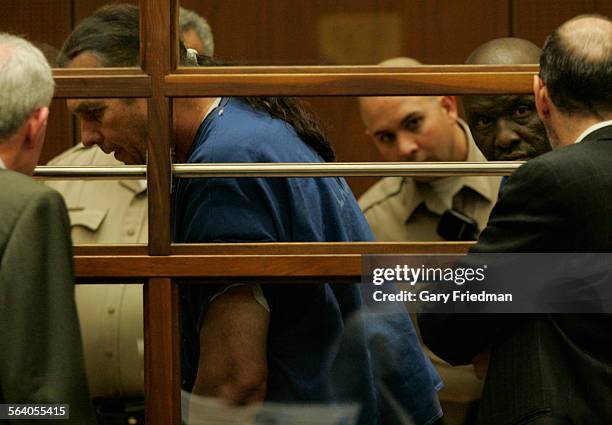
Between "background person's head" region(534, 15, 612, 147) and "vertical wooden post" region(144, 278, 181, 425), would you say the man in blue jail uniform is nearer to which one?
"vertical wooden post" region(144, 278, 181, 425)

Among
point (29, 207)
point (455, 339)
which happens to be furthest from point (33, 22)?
point (455, 339)

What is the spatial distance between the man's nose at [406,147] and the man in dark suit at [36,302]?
111cm

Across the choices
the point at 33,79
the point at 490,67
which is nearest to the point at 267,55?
the point at 490,67

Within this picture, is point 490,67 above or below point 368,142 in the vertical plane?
above

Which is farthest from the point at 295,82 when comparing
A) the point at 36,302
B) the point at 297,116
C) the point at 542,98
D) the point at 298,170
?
the point at 36,302

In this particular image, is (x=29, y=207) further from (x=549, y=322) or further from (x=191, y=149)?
(x=549, y=322)

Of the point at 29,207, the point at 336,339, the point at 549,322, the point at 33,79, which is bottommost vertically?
the point at 336,339

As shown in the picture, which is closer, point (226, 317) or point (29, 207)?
point (29, 207)

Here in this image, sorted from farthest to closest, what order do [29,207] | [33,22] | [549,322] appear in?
[33,22]
[549,322]
[29,207]

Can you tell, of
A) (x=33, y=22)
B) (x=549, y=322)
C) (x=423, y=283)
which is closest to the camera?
(x=549, y=322)

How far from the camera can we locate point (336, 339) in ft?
9.53

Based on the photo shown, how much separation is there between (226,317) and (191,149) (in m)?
0.37

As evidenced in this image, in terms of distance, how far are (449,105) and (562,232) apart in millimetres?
667

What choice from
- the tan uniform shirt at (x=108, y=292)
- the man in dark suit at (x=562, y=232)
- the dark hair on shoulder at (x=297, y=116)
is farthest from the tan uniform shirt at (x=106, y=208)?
the man in dark suit at (x=562, y=232)
